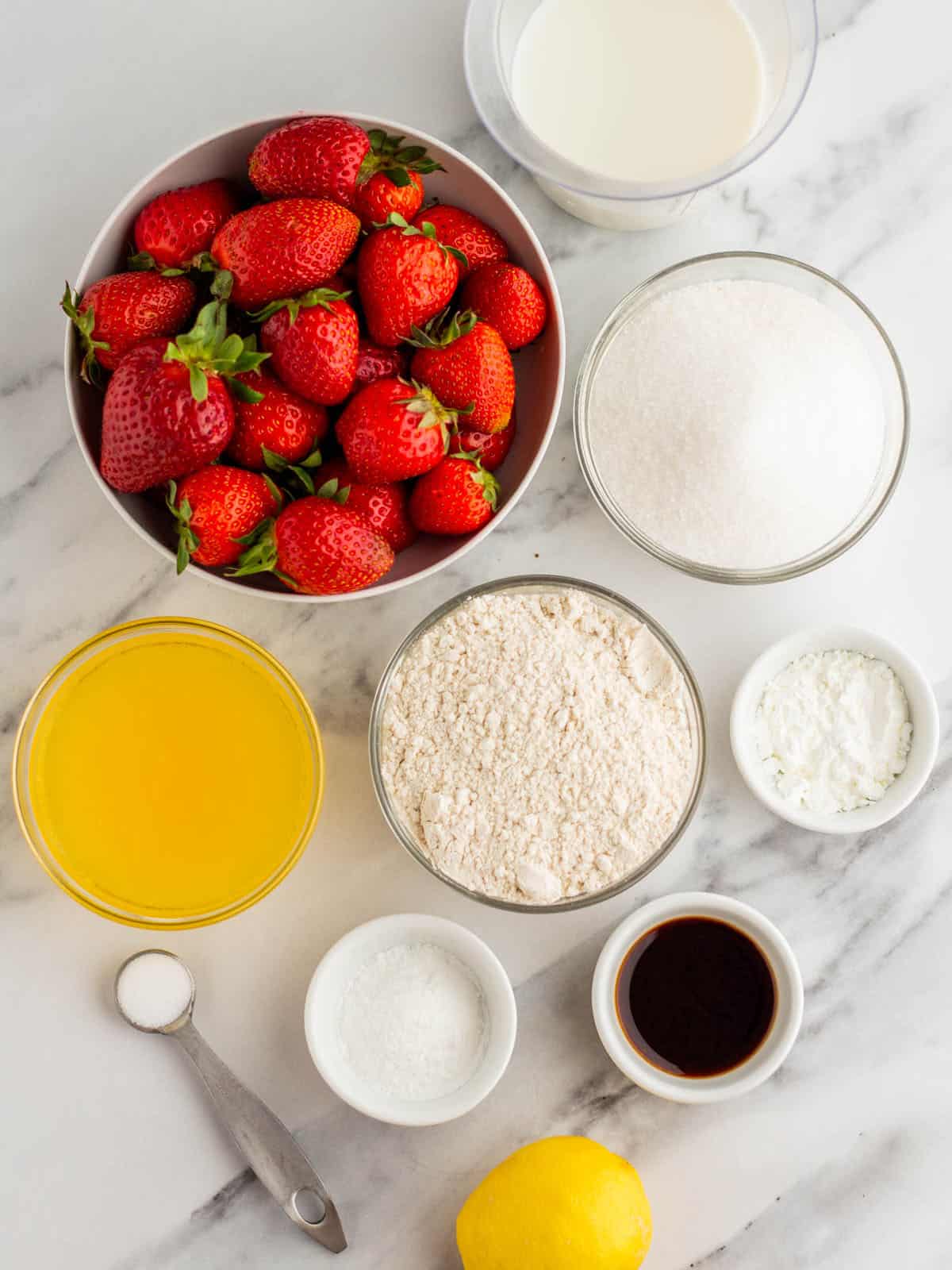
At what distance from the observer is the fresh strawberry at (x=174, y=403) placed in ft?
3.57

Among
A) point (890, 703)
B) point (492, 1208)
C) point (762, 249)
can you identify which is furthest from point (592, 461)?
point (492, 1208)

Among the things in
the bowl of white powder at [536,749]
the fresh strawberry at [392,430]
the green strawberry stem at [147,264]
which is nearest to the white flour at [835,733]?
the bowl of white powder at [536,749]

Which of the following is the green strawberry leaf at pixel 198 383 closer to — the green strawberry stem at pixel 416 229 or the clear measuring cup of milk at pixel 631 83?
the green strawberry stem at pixel 416 229

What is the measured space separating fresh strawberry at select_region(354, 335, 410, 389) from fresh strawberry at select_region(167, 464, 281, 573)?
16cm

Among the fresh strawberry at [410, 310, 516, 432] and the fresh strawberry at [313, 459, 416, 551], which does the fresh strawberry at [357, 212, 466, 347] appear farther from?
the fresh strawberry at [313, 459, 416, 551]

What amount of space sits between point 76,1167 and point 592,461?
1108 mm

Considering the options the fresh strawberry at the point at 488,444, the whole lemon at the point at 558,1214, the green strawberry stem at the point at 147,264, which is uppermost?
the green strawberry stem at the point at 147,264

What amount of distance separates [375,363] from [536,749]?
47 cm

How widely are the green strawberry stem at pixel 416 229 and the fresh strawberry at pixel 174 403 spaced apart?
0.20 m

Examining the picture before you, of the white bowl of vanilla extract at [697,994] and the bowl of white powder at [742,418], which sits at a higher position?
the bowl of white powder at [742,418]

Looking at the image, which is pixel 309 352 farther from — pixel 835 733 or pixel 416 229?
pixel 835 733

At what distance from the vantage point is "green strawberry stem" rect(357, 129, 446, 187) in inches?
47.3

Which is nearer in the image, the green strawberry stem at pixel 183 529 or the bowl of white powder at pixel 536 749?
the green strawberry stem at pixel 183 529

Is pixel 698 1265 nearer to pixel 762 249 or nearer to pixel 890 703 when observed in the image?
pixel 890 703
